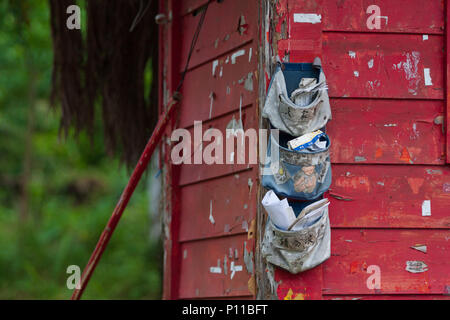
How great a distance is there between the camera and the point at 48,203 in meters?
14.0

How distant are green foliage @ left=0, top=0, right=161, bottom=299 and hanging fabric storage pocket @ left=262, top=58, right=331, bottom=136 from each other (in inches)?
239

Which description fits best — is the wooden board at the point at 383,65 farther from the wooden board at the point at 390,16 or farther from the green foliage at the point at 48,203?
the green foliage at the point at 48,203

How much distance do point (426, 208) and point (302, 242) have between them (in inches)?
28.4

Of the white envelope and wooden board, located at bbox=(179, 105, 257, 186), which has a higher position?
wooden board, located at bbox=(179, 105, 257, 186)

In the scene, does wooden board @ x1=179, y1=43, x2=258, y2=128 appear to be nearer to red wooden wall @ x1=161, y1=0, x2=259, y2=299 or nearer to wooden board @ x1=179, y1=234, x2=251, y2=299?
red wooden wall @ x1=161, y1=0, x2=259, y2=299

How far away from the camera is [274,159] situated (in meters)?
3.08

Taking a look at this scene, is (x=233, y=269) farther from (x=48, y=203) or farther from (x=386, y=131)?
(x=48, y=203)

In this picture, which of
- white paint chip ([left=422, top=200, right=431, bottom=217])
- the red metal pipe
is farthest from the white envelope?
the red metal pipe

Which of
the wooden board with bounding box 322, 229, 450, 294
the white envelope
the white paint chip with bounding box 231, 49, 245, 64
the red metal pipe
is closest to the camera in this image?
the white envelope

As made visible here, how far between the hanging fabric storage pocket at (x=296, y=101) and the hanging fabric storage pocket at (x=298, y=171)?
0.28 feet

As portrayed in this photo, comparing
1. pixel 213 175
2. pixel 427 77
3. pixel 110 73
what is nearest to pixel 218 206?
pixel 213 175

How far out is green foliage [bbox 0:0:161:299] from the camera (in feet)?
35.9

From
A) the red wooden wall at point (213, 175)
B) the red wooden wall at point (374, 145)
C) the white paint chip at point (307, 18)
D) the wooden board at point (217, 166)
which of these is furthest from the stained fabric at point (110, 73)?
the white paint chip at point (307, 18)
